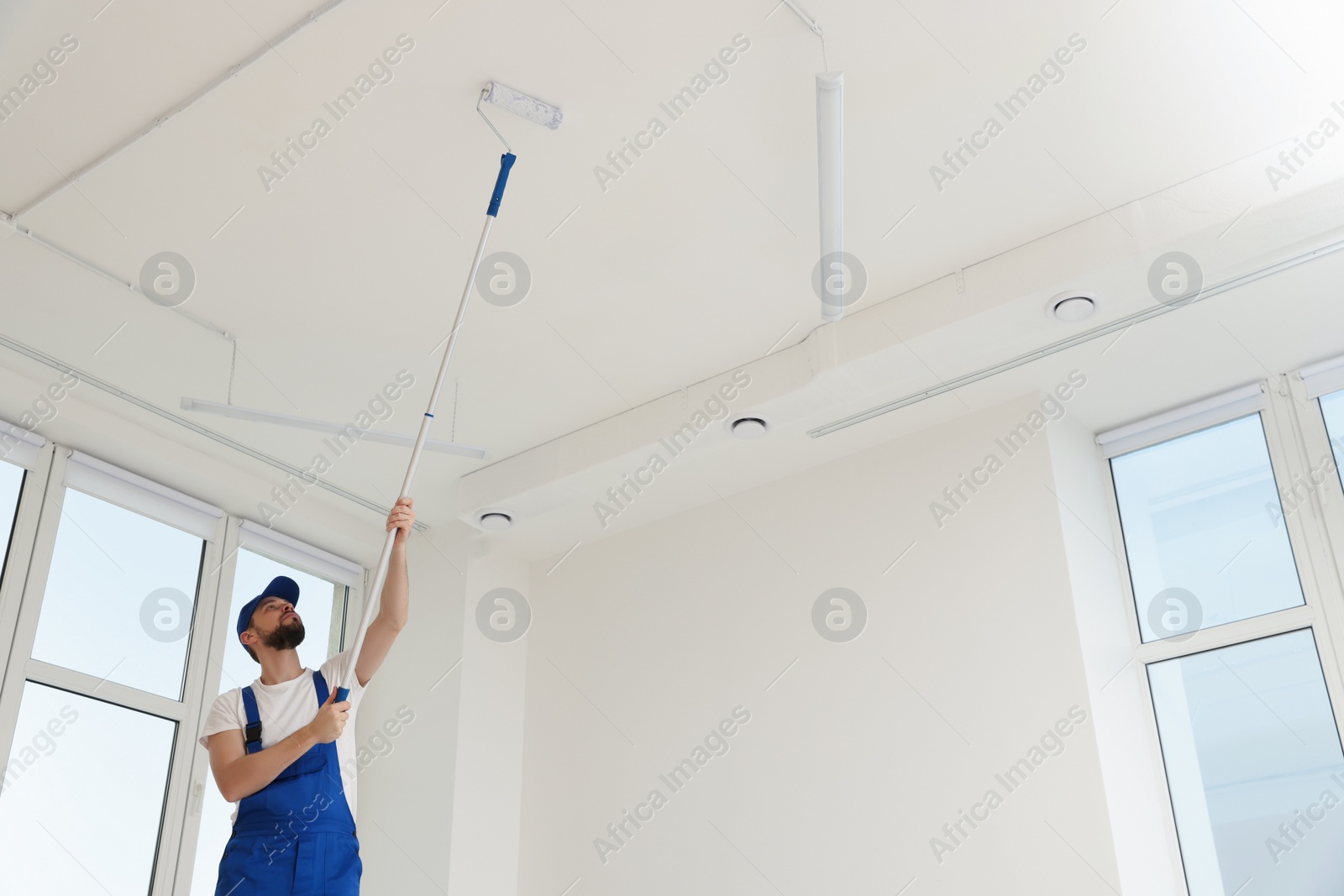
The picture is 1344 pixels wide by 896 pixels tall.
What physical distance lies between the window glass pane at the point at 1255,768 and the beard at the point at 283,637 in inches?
125

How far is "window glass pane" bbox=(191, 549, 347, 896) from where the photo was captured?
4824 millimetres

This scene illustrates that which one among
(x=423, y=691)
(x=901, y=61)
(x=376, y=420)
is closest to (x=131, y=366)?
(x=376, y=420)

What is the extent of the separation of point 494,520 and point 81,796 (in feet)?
6.54

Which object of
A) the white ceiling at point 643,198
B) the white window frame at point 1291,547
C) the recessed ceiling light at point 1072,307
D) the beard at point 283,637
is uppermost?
the white ceiling at point 643,198

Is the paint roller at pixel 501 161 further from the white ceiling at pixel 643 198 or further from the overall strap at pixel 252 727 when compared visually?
the overall strap at pixel 252 727

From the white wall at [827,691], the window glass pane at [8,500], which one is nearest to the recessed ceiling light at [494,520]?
the white wall at [827,691]

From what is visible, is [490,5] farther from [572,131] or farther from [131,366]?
[131,366]

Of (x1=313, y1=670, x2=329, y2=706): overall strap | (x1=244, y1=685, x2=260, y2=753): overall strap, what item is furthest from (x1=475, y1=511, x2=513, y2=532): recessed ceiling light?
(x1=244, y1=685, x2=260, y2=753): overall strap

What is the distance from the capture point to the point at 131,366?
4578 millimetres

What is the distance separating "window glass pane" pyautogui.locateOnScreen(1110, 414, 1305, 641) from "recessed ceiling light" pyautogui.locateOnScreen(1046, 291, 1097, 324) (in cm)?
102

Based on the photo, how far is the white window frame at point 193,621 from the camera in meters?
4.43

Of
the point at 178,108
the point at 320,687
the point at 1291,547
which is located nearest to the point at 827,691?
the point at 1291,547

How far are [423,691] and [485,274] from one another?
2.24 meters

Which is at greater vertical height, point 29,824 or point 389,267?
point 389,267
